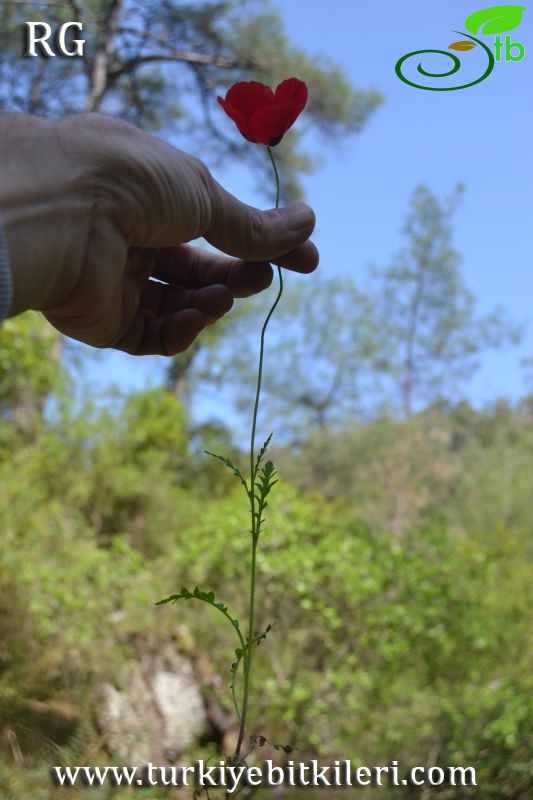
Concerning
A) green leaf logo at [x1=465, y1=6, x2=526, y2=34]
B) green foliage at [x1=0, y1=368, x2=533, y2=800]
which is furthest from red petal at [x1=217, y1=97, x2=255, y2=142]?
green foliage at [x1=0, y1=368, x2=533, y2=800]

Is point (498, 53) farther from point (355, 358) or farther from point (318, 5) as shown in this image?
point (355, 358)

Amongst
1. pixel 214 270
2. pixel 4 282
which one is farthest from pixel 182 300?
pixel 4 282

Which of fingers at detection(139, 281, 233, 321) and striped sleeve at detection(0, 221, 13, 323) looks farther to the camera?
fingers at detection(139, 281, 233, 321)

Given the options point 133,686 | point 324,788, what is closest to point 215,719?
point 133,686

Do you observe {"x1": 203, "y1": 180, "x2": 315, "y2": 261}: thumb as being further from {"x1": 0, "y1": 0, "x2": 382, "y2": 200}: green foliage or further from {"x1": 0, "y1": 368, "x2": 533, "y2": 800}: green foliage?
{"x1": 0, "y1": 0, "x2": 382, "y2": 200}: green foliage
